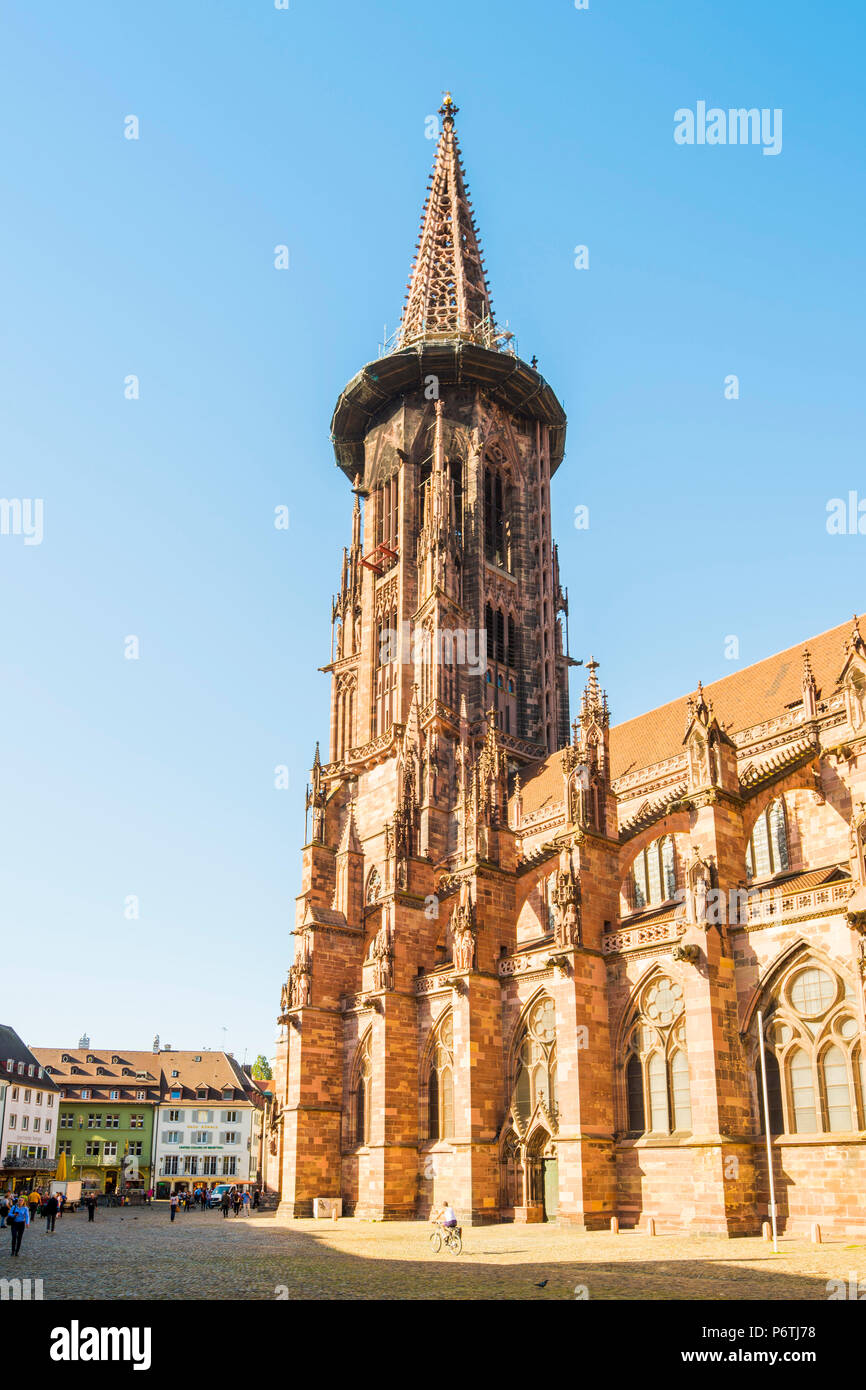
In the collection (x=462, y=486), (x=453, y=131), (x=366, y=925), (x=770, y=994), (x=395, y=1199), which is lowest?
(x=395, y=1199)

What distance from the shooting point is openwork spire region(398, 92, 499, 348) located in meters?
63.0

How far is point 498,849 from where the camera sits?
3541cm

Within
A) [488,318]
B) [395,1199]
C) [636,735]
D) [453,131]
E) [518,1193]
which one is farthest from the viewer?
[453,131]

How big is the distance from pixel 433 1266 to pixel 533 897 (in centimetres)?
2095

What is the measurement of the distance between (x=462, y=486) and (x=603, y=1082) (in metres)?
36.1

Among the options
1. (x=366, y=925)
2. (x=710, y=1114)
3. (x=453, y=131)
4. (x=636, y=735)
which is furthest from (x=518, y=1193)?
(x=453, y=131)

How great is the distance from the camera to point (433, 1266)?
19.3 meters

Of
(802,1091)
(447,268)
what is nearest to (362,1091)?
(802,1091)

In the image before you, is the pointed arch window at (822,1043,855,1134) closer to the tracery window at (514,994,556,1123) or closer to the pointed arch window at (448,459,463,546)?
the tracery window at (514,994,556,1123)

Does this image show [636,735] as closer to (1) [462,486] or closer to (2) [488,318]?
(1) [462,486]

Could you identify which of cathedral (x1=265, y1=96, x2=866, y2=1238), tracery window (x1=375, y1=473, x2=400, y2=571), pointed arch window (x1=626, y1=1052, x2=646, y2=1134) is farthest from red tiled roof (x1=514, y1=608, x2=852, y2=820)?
tracery window (x1=375, y1=473, x2=400, y2=571)

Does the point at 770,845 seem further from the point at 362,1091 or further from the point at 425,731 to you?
the point at 425,731
